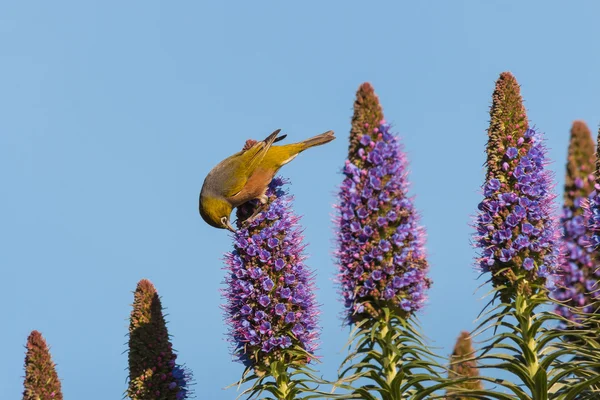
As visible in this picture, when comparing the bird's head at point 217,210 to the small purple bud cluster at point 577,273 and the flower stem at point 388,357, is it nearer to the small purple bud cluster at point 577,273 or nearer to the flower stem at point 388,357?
the flower stem at point 388,357

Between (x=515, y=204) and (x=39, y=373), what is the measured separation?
26.0ft

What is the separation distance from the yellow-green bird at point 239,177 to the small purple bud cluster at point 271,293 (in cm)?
90

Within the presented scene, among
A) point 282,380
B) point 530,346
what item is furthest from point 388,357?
point 530,346

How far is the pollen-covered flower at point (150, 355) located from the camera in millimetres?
13805

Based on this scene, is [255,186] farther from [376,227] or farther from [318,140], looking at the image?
[376,227]

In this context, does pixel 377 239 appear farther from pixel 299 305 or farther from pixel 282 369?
pixel 282 369

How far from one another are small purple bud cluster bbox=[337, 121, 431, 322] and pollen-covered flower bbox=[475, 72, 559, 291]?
50.9 inches

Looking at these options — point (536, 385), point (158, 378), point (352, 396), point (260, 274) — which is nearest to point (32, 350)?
point (158, 378)

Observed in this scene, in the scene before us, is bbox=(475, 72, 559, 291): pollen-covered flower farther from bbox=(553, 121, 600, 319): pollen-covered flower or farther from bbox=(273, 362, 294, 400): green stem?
bbox=(273, 362, 294, 400): green stem

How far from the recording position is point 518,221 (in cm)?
1252

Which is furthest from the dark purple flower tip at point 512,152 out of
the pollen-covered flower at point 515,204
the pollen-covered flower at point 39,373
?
the pollen-covered flower at point 39,373

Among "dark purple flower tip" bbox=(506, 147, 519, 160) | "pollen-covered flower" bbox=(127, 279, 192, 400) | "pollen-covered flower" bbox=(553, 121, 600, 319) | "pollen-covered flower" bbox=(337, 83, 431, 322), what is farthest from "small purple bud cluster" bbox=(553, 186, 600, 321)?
"pollen-covered flower" bbox=(127, 279, 192, 400)

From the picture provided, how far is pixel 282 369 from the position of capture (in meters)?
12.3

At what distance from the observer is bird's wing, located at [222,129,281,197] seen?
13.5 meters
